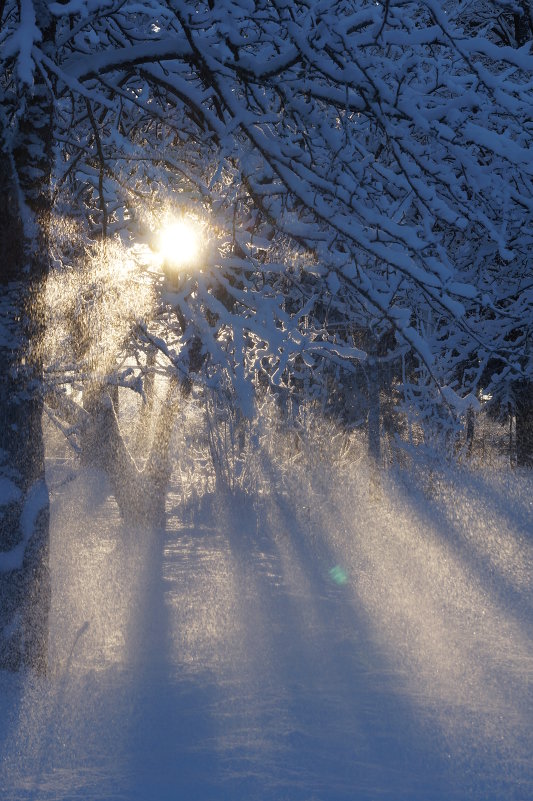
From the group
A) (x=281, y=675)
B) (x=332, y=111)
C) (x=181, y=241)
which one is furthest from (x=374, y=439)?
(x=281, y=675)

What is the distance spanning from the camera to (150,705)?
4.18 meters

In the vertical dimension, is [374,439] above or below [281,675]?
above

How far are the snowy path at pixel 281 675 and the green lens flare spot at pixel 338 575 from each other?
2 cm

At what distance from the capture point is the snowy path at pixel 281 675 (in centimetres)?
343

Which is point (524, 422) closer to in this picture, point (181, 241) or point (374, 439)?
point (374, 439)

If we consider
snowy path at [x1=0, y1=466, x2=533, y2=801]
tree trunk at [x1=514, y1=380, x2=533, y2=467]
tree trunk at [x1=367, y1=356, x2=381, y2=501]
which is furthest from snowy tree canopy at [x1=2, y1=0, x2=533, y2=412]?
tree trunk at [x1=514, y1=380, x2=533, y2=467]

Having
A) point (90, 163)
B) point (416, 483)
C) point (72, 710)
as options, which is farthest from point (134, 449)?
point (72, 710)

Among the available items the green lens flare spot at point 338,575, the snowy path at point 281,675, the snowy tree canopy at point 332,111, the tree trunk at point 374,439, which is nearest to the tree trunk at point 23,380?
the snowy tree canopy at point 332,111

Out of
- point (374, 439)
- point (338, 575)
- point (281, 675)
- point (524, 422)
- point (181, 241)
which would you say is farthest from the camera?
point (524, 422)

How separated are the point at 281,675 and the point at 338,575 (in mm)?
2440

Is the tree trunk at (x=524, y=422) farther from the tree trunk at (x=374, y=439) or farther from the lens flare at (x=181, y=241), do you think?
the lens flare at (x=181, y=241)

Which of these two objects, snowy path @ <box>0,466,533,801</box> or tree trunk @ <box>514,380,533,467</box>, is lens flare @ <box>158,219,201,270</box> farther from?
tree trunk @ <box>514,380,533,467</box>

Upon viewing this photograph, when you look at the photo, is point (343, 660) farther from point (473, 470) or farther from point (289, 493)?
point (473, 470)

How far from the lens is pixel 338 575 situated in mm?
6945
